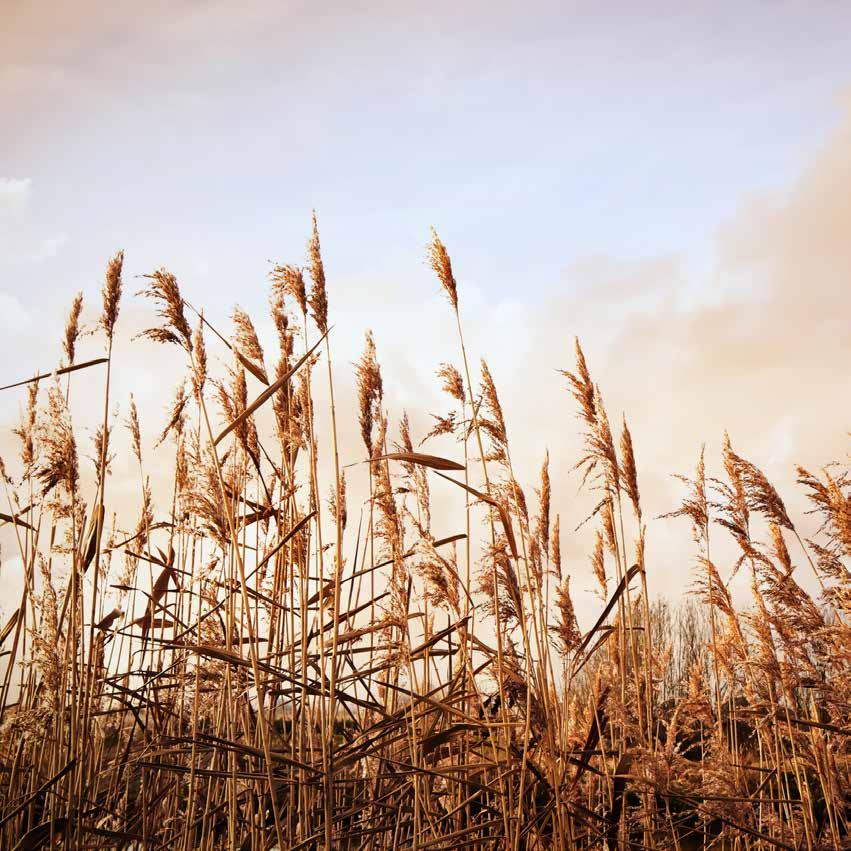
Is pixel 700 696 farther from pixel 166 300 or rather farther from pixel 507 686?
pixel 166 300

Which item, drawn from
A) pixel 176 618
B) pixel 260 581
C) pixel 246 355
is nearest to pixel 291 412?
pixel 246 355

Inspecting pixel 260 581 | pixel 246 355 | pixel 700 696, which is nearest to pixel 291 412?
pixel 246 355

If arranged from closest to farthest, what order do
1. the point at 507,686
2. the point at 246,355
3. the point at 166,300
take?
the point at 507,686, the point at 166,300, the point at 246,355

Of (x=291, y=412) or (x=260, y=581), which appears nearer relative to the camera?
(x=291, y=412)

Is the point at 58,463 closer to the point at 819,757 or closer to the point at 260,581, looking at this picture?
the point at 260,581

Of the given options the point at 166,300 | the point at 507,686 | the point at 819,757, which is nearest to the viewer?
the point at 507,686

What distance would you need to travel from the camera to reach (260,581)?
9.78 ft

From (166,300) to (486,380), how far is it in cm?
120

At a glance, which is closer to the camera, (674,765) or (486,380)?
(674,765)

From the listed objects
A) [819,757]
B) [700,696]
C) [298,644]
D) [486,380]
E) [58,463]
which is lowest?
[819,757]

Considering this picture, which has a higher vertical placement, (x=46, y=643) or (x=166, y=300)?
(x=166, y=300)

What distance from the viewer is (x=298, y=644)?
2.63 metres

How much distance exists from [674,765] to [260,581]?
1576 millimetres

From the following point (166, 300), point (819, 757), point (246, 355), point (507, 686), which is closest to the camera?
point (507, 686)
